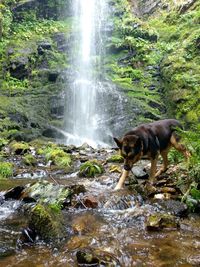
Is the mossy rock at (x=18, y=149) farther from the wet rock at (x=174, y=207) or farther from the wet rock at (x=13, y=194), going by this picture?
the wet rock at (x=174, y=207)

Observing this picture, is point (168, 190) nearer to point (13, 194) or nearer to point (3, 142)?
point (13, 194)

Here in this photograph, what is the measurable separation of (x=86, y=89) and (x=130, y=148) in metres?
16.6

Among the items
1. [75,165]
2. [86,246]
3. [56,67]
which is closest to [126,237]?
[86,246]

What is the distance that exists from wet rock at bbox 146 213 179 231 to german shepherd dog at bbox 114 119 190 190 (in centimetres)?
174

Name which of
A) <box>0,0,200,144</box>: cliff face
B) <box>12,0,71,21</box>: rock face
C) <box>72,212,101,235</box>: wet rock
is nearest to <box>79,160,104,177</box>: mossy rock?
<box>72,212,101,235</box>: wet rock

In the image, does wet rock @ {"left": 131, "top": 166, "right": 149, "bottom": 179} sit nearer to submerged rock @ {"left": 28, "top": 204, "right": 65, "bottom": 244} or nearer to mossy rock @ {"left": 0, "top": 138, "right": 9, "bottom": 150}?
submerged rock @ {"left": 28, "top": 204, "right": 65, "bottom": 244}

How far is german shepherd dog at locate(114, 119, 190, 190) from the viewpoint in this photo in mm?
6281

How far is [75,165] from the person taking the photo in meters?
10.9

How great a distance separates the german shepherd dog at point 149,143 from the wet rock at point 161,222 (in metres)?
1.74

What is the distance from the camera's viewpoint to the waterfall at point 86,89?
802 inches

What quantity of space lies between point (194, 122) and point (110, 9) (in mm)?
18317

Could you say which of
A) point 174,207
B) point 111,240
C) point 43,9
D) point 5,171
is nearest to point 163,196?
point 174,207

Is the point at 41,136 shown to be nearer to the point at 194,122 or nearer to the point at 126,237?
the point at 194,122

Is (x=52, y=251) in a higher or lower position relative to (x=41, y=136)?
higher
